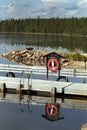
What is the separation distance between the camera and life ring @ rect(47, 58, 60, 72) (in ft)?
102

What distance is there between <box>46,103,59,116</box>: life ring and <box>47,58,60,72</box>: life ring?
4.37m

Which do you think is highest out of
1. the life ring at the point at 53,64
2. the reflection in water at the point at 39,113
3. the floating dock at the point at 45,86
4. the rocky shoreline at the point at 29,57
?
the rocky shoreline at the point at 29,57

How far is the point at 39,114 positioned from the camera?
82.4 ft

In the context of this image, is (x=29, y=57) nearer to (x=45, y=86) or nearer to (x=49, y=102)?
(x=45, y=86)

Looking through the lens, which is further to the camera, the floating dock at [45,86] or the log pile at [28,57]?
the log pile at [28,57]

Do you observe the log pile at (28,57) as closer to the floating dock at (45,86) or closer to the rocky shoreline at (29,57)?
the rocky shoreline at (29,57)

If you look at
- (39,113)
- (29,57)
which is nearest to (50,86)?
(39,113)

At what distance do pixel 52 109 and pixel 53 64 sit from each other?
18.8ft

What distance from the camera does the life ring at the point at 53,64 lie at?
102 ft

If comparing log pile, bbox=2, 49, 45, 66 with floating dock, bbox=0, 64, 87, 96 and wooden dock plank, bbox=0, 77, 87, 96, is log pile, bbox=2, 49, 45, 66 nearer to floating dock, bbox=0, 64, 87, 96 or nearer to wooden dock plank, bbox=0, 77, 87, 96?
floating dock, bbox=0, 64, 87, 96

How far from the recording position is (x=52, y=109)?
26.2m

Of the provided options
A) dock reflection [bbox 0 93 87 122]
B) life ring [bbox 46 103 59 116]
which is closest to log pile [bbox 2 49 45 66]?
dock reflection [bbox 0 93 87 122]

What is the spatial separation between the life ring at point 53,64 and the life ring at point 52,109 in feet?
14.3

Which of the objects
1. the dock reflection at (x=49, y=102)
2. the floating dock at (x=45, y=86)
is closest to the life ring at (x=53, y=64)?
the floating dock at (x=45, y=86)
